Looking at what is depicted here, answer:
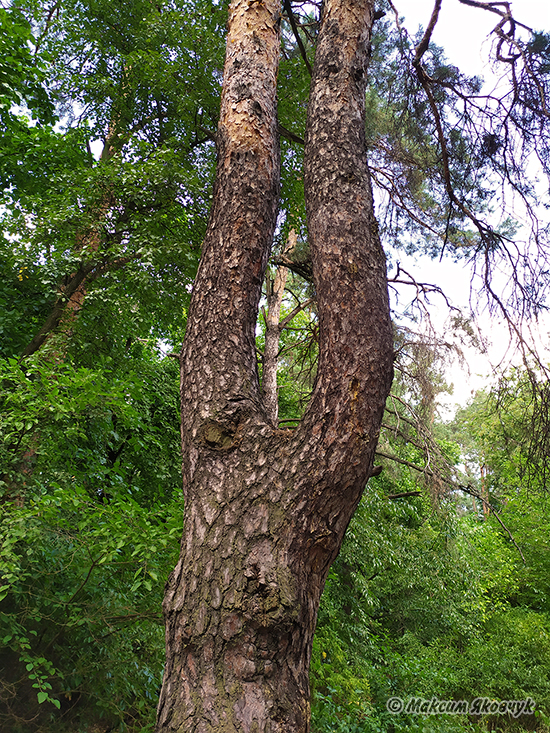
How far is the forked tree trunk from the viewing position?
1.33m

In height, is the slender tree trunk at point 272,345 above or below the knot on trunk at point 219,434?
above

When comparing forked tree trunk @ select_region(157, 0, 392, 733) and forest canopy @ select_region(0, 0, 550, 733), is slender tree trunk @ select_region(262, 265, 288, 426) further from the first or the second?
forked tree trunk @ select_region(157, 0, 392, 733)

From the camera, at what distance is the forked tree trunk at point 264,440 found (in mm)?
1328

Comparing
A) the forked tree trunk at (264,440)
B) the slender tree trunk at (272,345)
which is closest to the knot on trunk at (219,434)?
the forked tree trunk at (264,440)

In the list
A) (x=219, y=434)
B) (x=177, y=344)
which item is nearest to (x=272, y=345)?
(x=177, y=344)

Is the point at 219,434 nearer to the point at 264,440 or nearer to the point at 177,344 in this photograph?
the point at 264,440

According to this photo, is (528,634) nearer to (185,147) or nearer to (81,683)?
(81,683)

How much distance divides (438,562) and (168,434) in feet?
17.9

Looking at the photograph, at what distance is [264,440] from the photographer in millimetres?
1641

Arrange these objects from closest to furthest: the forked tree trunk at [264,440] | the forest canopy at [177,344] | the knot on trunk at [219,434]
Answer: the forked tree trunk at [264,440] < the knot on trunk at [219,434] < the forest canopy at [177,344]

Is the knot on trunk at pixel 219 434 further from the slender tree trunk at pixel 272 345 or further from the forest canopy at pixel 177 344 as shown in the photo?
the slender tree trunk at pixel 272 345

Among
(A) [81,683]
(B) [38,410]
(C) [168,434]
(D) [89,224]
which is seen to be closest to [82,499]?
(B) [38,410]

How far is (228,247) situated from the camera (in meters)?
2.09

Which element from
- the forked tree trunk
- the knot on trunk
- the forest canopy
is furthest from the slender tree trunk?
the knot on trunk
